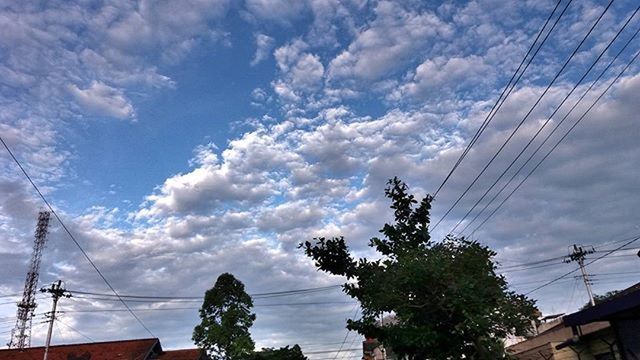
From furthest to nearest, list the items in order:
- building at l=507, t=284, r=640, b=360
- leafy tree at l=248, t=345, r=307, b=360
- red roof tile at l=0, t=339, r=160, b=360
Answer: red roof tile at l=0, t=339, r=160, b=360 → leafy tree at l=248, t=345, r=307, b=360 → building at l=507, t=284, r=640, b=360

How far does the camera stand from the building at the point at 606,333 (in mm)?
12280

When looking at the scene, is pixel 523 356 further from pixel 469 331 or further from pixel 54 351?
pixel 54 351

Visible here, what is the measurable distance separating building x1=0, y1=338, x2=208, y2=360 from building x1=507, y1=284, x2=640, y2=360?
109 ft

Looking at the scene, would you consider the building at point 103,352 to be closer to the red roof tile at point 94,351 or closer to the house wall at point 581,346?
the red roof tile at point 94,351

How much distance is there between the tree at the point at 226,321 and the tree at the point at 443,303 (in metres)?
25.3

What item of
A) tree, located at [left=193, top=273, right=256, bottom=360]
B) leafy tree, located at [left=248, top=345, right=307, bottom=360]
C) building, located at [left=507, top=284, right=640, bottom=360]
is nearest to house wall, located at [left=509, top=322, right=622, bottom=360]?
building, located at [left=507, top=284, right=640, bottom=360]

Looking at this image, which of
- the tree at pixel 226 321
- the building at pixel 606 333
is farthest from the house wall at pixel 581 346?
the tree at pixel 226 321

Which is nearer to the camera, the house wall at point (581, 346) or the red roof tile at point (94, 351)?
the house wall at point (581, 346)

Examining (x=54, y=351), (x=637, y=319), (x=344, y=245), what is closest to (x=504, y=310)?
(x=637, y=319)

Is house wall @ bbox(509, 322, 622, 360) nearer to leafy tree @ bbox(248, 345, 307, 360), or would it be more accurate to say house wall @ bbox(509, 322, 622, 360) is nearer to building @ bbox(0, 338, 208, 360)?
leafy tree @ bbox(248, 345, 307, 360)

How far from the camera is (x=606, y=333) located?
1573 centimetres

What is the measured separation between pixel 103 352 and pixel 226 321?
36.7 ft

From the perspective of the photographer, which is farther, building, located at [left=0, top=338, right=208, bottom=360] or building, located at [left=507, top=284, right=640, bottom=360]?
building, located at [left=0, top=338, right=208, bottom=360]

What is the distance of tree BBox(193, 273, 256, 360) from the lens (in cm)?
4169
